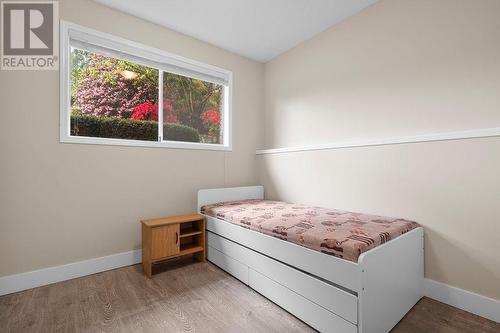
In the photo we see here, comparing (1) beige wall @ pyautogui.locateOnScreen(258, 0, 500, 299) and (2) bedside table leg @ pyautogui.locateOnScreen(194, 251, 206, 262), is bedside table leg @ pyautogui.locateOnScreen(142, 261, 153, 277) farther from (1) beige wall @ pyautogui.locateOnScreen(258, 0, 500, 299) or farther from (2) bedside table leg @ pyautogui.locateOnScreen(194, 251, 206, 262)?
(1) beige wall @ pyautogui.locateOnScreen(258, 0, 500, 299)

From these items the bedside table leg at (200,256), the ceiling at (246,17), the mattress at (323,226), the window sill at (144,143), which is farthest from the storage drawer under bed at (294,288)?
the ceiling at (246,17)

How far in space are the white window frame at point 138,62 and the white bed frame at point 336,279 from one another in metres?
1.37

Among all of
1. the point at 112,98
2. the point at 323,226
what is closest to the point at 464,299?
the point at 323,226

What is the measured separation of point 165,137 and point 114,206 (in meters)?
0.92

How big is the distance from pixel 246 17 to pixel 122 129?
5.84 ft

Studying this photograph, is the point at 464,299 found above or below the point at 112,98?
below

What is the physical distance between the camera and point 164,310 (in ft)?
5.49

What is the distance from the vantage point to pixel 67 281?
6.89ft

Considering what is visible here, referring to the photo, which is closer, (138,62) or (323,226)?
(323,226)

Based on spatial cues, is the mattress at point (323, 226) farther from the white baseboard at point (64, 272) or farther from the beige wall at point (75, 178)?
the white baseboard at point (64, 272)

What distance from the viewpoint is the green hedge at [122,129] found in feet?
7.56

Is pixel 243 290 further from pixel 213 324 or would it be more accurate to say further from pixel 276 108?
pixel 276 108

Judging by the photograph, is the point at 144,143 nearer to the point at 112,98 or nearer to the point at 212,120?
the point at 112,98

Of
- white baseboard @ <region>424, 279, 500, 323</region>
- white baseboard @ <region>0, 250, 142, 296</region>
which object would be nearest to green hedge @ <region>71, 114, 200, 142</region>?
white baseboard @ <region>0, 250, 142, 296</region>
